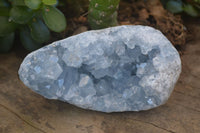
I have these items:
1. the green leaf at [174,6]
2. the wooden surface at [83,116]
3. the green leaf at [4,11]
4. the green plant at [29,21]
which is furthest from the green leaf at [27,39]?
the green leaf at [174,6]

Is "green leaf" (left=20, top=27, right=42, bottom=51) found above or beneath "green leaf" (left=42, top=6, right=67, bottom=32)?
beneath

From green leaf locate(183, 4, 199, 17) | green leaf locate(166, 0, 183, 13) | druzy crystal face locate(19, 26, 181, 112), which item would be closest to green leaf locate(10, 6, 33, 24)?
druzy crystal face locate(19, 26, 181, 112)

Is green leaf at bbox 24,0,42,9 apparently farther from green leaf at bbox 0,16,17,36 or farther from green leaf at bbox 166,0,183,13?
green leaf at bbox 166,0,183,13

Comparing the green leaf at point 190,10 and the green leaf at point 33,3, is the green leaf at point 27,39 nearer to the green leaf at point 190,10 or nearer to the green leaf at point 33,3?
the green leaf at point 33,3

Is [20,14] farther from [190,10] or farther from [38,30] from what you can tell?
[190,10]

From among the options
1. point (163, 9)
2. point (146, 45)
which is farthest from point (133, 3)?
point (146, 45)

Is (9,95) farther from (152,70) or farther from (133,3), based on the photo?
(133,3)
